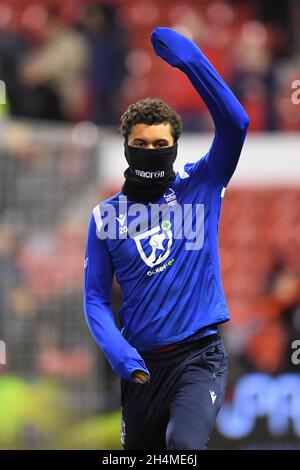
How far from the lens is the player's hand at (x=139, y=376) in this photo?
4598 mm

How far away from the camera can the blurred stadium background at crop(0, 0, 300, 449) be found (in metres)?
8.93

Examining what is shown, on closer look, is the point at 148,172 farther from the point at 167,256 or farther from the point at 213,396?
the point at 213,396

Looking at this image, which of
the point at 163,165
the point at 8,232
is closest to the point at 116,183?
the point at 8,232

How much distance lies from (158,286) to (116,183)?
202 inches

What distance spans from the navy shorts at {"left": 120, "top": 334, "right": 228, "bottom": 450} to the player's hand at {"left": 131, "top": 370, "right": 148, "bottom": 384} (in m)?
0.20

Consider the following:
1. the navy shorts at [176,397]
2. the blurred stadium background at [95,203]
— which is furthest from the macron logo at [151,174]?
the blurred stadium background at [95,203]

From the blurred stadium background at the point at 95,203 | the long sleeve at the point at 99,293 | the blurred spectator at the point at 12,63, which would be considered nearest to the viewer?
the long sleeve at the point at 99,293

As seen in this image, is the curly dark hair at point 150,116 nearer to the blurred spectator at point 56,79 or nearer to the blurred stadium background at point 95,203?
the blurred stadium background at point 95,203

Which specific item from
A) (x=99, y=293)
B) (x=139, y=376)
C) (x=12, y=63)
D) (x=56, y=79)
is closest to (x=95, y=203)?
(x=56, y=79)

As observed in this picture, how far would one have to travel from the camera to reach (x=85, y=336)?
9.10 metres

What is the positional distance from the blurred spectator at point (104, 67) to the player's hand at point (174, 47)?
674 cm

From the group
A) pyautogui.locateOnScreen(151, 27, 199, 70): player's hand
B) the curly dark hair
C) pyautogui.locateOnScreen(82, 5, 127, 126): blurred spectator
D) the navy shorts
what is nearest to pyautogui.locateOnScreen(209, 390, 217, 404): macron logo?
the navy shorts

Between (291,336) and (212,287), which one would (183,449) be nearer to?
(212,287)

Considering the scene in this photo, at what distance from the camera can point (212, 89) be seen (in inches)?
183
